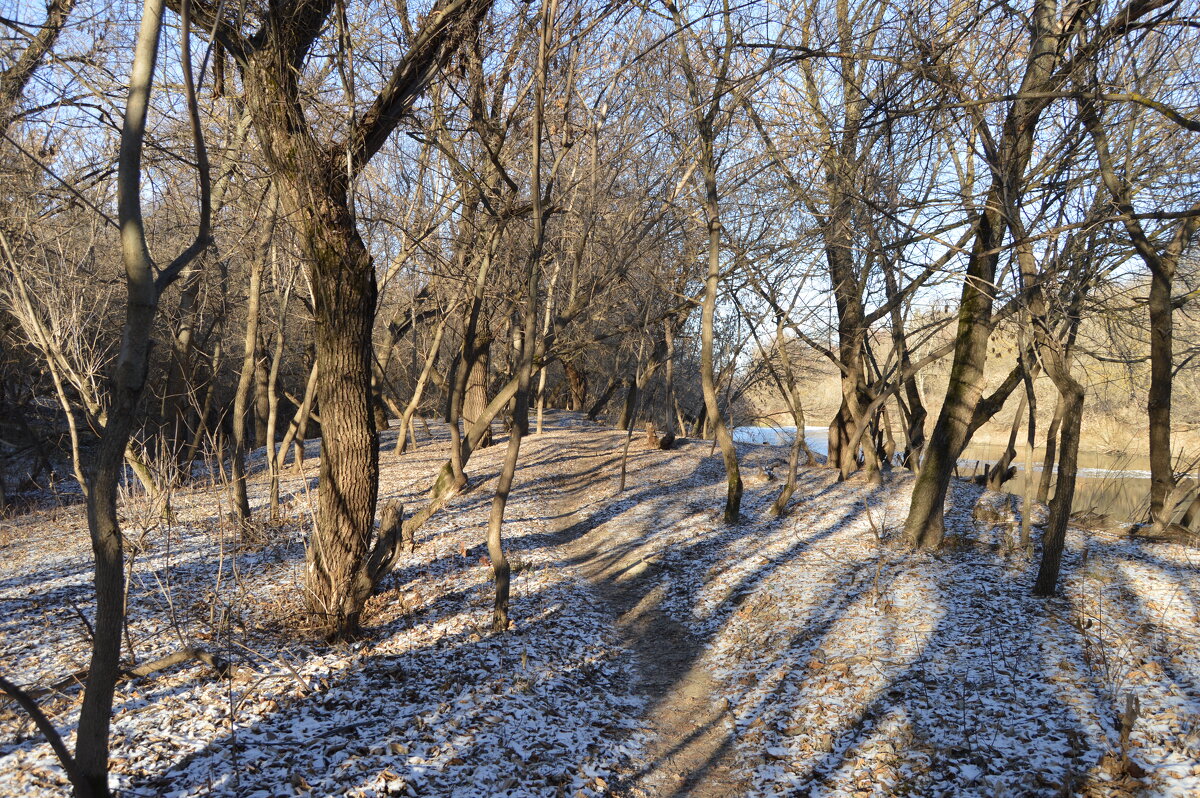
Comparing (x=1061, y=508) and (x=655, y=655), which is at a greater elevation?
(x=1061, y=508)

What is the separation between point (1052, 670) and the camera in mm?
5195

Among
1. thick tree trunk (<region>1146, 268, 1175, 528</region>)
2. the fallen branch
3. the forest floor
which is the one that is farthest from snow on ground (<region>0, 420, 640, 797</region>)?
thick tree trunk (<region>1146, 268, 1175, 528</region>)

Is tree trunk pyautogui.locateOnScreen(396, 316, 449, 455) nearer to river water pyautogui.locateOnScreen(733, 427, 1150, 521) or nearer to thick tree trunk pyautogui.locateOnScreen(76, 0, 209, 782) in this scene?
river water pyautogui.locateOnScreen(733, 427, 1150, 521)

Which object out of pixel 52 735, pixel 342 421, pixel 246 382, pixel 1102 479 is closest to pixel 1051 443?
pixel 342 421

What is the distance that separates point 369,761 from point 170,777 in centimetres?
103

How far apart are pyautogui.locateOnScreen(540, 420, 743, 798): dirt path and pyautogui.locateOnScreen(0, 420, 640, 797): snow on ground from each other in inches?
9.7

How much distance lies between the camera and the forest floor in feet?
13.5

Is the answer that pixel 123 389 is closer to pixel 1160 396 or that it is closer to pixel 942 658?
pixel 942 658

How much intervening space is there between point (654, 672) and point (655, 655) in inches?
15.9

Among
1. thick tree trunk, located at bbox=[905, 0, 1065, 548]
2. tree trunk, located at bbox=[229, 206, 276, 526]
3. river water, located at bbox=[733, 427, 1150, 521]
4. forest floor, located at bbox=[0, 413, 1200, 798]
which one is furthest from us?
river water, located at bbox=[733, 427, 1150, 521]

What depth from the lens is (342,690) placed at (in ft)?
16.6

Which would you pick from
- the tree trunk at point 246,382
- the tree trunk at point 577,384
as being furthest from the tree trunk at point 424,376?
the tree trunk at point 577,384

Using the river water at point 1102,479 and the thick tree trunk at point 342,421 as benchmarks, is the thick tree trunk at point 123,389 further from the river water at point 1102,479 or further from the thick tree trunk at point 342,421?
the river water at point 1102,479

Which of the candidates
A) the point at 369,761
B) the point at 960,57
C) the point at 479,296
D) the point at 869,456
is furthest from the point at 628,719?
the point at 869,456
